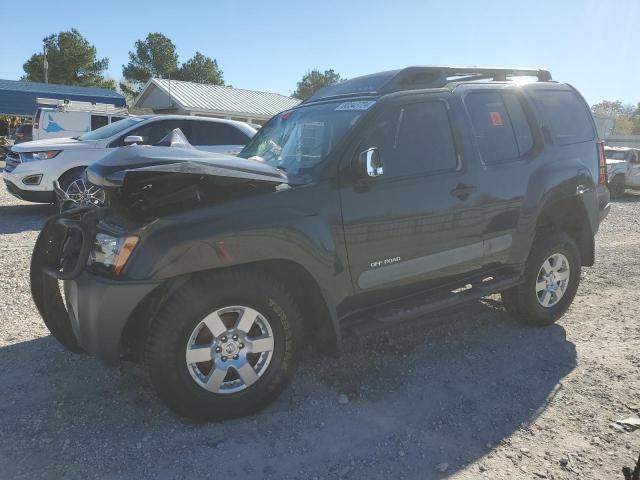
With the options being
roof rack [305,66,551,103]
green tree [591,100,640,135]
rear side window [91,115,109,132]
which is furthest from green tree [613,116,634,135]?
roof rack [305,66,551,103]

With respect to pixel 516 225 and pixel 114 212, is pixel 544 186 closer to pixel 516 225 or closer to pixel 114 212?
pixel 516 225

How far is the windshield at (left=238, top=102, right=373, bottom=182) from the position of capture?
349 cm

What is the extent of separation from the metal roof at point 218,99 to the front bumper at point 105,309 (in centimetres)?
2960

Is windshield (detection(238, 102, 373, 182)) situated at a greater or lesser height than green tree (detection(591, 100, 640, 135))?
lesser

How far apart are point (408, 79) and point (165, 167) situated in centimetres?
211

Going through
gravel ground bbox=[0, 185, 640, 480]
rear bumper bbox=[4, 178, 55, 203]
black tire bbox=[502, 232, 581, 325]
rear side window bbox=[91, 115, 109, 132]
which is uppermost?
rear side window bbox=[91, 115, 109, 132]

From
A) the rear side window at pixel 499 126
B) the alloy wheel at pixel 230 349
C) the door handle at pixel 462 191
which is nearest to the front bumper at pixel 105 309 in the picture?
the alloy wheel at pixel 230 349

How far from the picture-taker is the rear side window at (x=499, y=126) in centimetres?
406

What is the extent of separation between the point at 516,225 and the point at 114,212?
9.86ft

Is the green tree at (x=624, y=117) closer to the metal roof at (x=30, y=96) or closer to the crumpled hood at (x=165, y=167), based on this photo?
the metal roof at (x=30, y=96)

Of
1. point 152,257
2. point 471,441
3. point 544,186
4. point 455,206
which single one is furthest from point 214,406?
point 544,186

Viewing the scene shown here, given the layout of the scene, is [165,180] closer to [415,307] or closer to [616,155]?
[415,307]

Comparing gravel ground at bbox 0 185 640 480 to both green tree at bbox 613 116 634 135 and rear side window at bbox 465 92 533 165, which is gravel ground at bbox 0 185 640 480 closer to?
rear side window at bbox 465 92 533 165

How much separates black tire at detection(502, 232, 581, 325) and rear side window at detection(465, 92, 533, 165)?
844 mm
